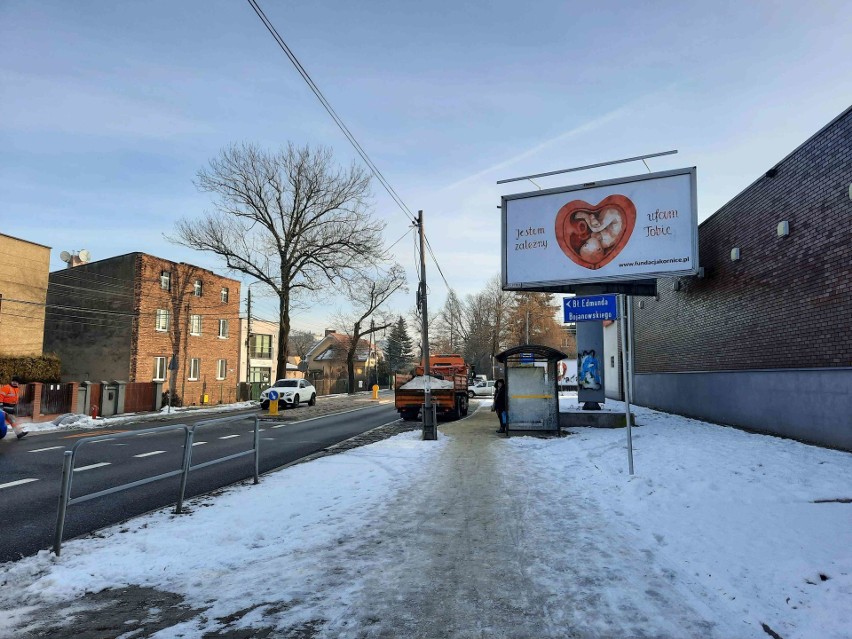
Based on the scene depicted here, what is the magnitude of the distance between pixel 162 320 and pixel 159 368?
119 inches

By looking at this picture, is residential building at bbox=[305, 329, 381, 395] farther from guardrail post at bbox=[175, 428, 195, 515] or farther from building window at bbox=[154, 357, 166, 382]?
guardrail post at bbox=[175, 428, 195, 515]

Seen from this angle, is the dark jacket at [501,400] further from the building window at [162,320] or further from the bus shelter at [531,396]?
the building window at [162,320]

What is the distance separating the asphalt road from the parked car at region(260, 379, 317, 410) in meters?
10.6

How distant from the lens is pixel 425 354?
53.4 ft

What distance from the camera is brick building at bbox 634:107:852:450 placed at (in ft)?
32.1

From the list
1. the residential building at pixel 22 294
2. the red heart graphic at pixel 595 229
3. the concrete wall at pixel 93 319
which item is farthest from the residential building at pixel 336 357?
the red heart graphic at pixel 595 229

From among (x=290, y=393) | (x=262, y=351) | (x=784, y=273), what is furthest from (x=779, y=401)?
(x=262, y=351)

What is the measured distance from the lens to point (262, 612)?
3842 mm

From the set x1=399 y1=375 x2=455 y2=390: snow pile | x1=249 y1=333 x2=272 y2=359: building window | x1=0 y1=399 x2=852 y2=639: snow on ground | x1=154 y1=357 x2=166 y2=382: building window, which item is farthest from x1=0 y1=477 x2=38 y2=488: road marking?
x1=249 y1=333 x2=272 y2=359: building window

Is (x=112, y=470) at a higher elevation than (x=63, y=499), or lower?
lower

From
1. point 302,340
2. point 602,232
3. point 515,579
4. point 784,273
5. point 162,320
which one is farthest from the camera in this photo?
point 302,340

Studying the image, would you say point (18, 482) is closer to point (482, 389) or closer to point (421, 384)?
point (421, 384)

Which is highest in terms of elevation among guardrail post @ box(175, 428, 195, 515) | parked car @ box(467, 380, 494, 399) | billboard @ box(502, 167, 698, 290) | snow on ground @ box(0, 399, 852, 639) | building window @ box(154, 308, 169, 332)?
billboard @ box(502, 167, 698, 290)

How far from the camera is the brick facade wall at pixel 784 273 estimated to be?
9812 millimetres
